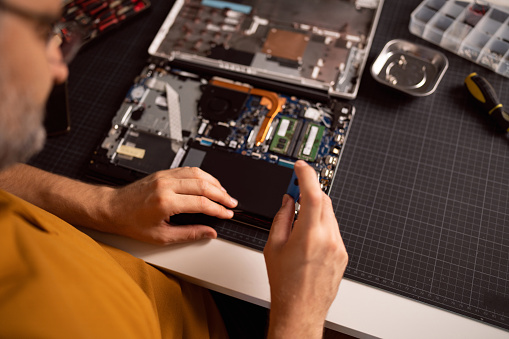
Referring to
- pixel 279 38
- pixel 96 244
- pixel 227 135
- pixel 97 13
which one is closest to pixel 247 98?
pixel 227 135

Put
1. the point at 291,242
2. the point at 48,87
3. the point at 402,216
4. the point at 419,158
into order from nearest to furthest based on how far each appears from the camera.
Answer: the point at 48,87, the point at 291,242, the point at 402,216, the point at 419,158

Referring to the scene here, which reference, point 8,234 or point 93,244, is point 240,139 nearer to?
point 93,244

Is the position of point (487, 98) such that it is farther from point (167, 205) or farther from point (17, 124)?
point (17, 124)

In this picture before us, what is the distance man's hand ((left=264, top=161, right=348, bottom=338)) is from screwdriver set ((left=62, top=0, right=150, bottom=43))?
1243mm

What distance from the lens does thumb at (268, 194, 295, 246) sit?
100 cm

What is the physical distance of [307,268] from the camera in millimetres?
937

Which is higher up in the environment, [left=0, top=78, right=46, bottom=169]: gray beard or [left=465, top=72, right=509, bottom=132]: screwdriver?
[left=0, top=78, right=46, bottom=169]: gray beard

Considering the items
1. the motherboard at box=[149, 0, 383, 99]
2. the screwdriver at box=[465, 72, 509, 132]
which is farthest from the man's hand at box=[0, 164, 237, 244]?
the screwdriver at box=[465, 72, 509, 132]

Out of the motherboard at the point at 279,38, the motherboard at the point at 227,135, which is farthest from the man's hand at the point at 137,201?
the motherboard at the point at 279,38

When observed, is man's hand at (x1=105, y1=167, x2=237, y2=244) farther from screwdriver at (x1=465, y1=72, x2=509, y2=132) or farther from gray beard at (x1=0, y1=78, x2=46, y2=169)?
screwdriver at (x1=465, y1=72, x2=509, y2=132)

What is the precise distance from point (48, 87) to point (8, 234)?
332 millimetres

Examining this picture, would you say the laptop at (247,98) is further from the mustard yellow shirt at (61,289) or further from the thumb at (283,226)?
the mustard yellow shirt at (61,289)

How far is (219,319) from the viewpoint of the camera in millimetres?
1270

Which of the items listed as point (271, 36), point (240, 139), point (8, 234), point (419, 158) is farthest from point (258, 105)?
point (8, 234)
